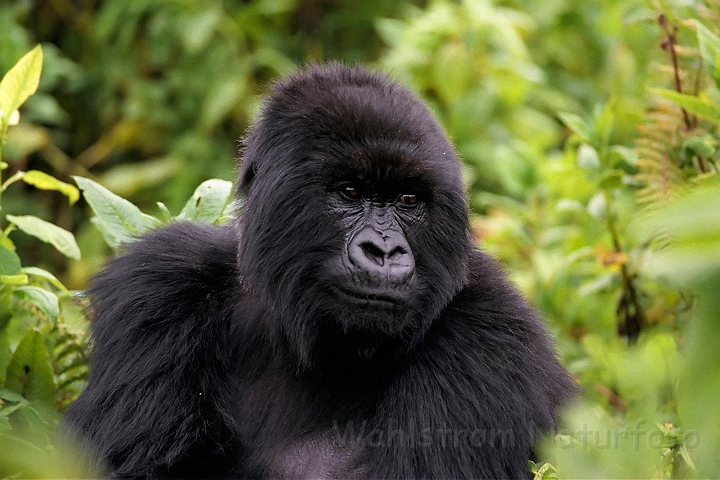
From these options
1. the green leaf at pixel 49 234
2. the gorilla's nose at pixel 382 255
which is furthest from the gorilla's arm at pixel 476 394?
the green leaf at pixel 49 234

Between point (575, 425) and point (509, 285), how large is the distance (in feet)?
6.78

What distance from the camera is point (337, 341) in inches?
110

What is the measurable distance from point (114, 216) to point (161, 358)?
2.58ft

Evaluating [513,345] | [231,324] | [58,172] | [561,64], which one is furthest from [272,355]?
[561,64]

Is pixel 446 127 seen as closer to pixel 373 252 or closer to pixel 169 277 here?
pixel 169 277

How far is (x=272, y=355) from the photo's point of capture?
3.01 m

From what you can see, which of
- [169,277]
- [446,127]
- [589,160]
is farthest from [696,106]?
[446,127]

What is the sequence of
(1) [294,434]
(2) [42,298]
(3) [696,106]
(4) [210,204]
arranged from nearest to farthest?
(3) [696,106], (1) [294,434], (2) [42,298], (4) [210,204]

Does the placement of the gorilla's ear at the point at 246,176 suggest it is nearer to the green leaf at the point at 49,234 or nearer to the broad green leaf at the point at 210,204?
the broad green leaf at the point at 210,204

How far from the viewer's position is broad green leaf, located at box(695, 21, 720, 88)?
290cm

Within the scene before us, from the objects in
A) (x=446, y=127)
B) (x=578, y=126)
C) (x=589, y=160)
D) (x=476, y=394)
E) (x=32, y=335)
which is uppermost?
(x=446, y=127)

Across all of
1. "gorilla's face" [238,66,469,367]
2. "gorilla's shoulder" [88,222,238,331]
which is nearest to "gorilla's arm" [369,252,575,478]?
"gorilla's face" [238,66,469,367]

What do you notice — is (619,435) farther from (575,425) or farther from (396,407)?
(396,407)

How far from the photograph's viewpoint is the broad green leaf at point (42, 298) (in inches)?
117
